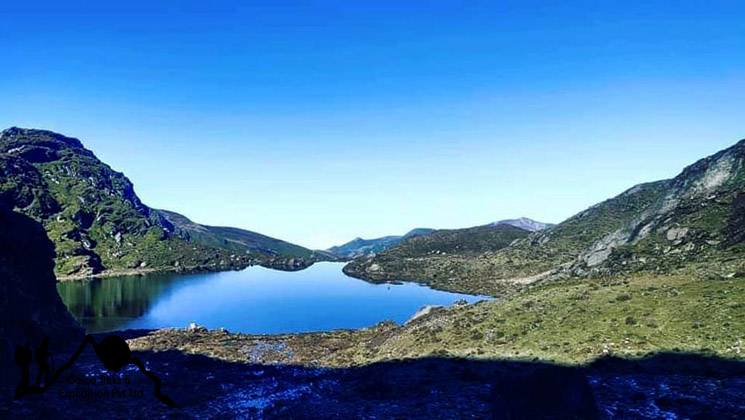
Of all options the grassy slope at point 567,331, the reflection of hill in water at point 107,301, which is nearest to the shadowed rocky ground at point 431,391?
the grassy slope at point 567,331

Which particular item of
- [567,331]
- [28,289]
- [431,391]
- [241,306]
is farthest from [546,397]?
[241,306]

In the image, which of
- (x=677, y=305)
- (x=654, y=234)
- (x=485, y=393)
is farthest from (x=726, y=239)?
(x=485, y=393)

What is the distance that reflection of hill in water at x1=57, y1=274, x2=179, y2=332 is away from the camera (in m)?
113

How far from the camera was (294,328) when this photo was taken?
111625 millimetres

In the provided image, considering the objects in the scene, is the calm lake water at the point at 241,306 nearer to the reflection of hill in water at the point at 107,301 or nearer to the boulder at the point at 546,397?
the reflection of hill in water at the point at 107,301

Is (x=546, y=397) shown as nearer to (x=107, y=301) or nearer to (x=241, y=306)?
(x=241, y=306)

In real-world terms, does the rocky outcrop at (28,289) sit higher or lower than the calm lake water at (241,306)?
higher

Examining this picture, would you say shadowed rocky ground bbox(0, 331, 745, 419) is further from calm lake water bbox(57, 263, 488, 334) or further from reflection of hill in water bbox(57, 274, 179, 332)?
reflection of hill in water bbox(57, 274, 179, 332)

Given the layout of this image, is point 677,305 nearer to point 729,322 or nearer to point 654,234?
point 729,322

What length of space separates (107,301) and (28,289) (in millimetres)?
89643

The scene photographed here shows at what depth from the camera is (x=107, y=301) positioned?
145m

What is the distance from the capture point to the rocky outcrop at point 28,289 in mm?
56625

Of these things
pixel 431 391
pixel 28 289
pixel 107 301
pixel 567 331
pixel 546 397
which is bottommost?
pixel 431 391

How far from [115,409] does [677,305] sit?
55.9 m
